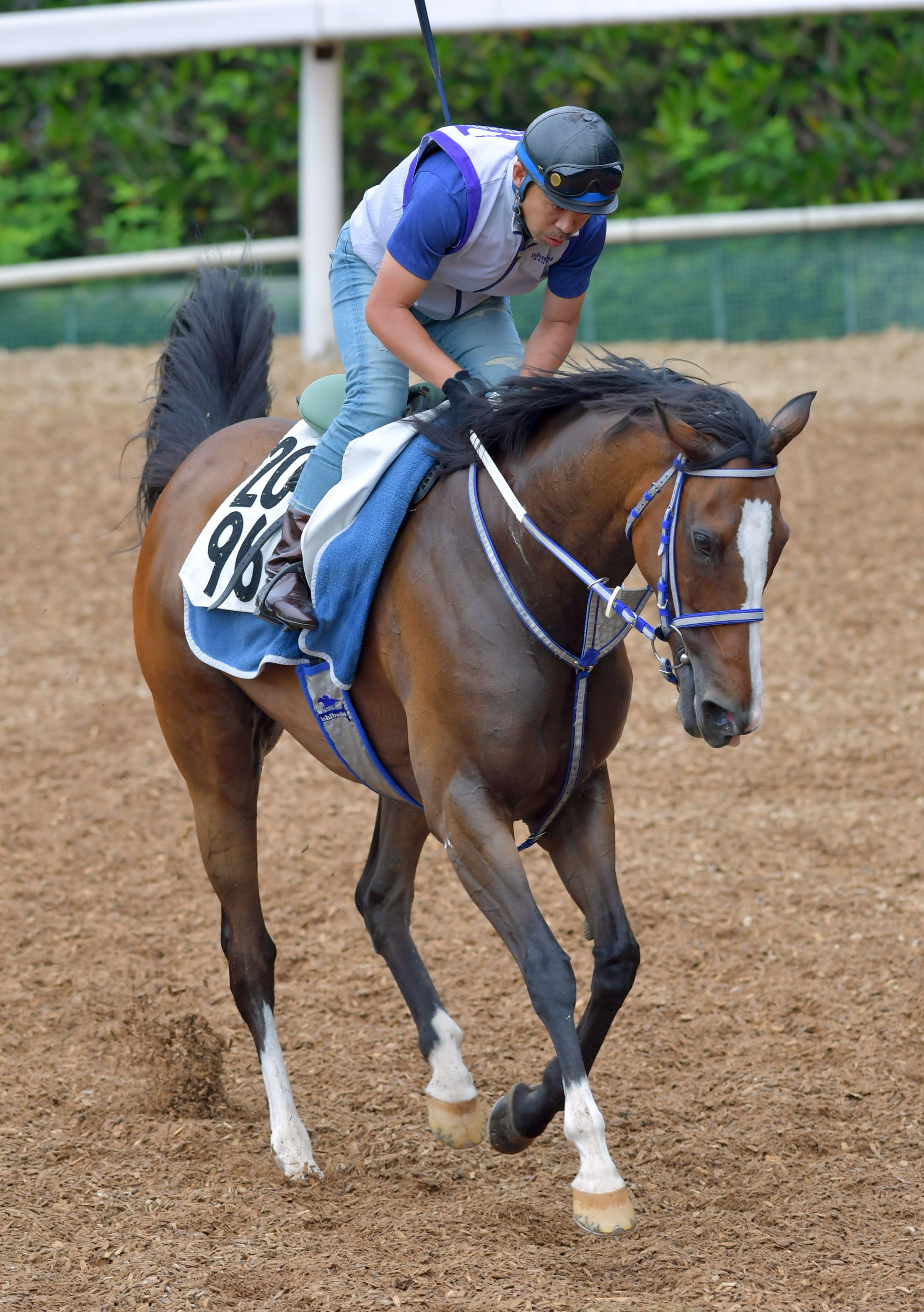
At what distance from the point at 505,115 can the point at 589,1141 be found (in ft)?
39.5

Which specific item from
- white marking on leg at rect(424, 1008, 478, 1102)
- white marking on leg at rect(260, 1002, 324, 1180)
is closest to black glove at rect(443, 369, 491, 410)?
white marking on leg at rect(424, 1008, 478, 1102)

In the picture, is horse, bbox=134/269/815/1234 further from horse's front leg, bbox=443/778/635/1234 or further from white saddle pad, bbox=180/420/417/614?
white saddle pad, bbox=180/420/417/614

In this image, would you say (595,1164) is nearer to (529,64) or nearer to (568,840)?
(568,840)

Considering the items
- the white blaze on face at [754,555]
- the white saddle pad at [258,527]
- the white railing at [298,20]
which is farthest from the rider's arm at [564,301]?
the white railing at [298,20]

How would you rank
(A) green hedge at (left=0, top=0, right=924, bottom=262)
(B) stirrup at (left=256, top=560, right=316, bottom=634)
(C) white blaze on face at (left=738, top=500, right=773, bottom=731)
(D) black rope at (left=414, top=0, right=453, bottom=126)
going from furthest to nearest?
(A) green hedge at (left=0, top=0, right=924, bottom=262)
(D) black rope at (left=414, top=0, right=453, bottom=126)
(B) stirrup at (left=256, top=560, right=316, bottom=634)
(C) white blaze on face at (left=738, top=500, right=773, bottom=731)

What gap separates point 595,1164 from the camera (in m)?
3.40

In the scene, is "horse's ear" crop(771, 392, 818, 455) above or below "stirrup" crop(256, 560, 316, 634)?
above

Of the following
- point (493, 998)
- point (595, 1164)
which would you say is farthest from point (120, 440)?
point (595, 1164)

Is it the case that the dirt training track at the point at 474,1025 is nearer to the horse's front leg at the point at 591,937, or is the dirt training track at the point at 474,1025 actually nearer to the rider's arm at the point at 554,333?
the horse's front leg at the point at 591,937

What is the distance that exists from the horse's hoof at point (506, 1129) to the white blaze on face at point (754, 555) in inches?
53.3

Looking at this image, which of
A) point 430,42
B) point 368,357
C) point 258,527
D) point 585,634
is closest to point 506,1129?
point 585,634

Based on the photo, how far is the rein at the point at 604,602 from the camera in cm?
316

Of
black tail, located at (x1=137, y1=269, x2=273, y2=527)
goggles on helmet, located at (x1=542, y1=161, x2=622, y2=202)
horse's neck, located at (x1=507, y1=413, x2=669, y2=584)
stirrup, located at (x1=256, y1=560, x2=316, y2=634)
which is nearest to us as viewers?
horse's neck, located at (x1=507, y1=413, x2=669, y2=584)

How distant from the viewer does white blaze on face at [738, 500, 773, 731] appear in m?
3.11
